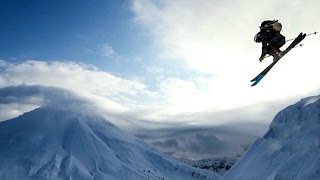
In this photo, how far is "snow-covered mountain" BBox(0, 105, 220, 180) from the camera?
99438 mm

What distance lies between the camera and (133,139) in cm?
14600

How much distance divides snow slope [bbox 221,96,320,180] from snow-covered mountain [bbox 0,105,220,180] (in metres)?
74.3

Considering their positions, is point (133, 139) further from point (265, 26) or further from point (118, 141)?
point (265, 26)

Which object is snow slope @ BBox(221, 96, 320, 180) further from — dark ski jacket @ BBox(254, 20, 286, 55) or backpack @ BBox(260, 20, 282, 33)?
backpack @ BBox(260, 20, 282, 33)

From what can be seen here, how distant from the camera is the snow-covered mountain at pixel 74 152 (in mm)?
99438

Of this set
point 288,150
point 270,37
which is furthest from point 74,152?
point 270,37

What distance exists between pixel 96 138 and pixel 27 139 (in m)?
21.5

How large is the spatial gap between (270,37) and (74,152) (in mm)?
99954

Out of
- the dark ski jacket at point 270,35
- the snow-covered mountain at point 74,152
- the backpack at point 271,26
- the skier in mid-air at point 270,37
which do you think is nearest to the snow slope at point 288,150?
the skier in mid-air at point 270,37

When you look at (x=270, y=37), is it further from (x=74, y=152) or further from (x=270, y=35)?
(x=74, y=152)

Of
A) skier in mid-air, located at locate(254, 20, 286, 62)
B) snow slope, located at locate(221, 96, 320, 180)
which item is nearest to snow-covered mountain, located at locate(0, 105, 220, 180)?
snow slope, located at locate(221, 96, 320, 180)

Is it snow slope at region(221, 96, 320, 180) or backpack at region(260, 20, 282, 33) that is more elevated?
backpack at region(260, 20, 282, 33)

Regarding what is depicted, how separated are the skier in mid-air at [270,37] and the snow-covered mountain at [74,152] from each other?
83.1 metres

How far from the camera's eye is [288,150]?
2580 cm
